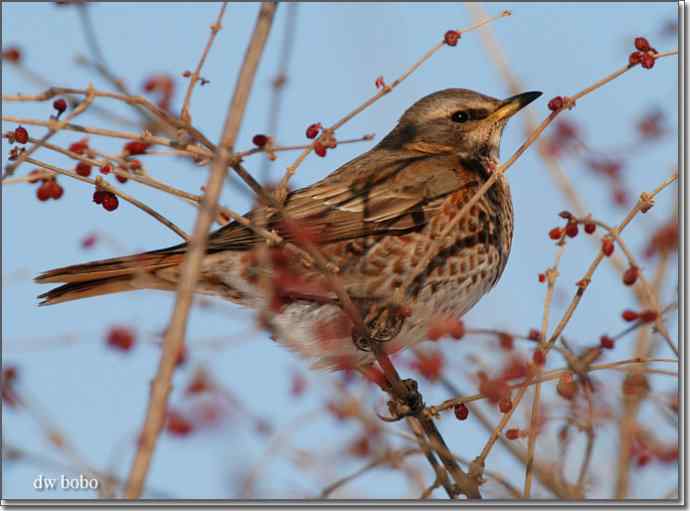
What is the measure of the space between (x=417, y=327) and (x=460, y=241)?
1.91 feet

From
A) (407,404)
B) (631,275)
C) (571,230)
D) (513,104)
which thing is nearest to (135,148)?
(571,230)

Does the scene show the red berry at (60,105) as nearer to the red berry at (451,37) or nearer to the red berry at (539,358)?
the red berry at (451,37)

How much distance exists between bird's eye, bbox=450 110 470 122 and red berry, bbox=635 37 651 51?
9.49 feet

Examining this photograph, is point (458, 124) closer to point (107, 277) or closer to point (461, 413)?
point (107, 277)

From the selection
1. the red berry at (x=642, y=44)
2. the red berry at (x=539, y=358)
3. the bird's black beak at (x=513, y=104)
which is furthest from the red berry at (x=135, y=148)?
the bird's black beak at (x=513, y=104)

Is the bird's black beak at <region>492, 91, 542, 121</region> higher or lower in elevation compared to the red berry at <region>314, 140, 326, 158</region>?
higher

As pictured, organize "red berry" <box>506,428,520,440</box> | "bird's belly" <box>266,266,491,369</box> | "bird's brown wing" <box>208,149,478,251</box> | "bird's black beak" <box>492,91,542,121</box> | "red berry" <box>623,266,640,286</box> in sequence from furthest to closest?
"bird's black beak" <box>492,91,542,121</box>
"bird's brown wing" <box>208,149,478,251</box>
"bird's belly" <box>266,266,491,369</box>
"red berry" <box>506,428,520,440</box>
"red berry" <box>623,266,640,286</box>

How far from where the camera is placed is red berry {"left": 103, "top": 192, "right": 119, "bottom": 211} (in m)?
3.95

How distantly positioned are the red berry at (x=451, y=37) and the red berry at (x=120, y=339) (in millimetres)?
1814

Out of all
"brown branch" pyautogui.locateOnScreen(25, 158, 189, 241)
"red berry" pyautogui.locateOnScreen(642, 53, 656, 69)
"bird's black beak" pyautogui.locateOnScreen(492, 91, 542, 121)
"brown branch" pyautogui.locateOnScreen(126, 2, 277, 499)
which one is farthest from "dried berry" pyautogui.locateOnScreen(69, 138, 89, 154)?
"bird's black beak" pyautogui.locateOnScreen(492, 91, 542, 121)

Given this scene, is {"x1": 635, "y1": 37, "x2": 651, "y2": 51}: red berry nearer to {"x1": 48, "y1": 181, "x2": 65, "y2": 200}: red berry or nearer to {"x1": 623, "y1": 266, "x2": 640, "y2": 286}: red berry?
{"x1": 623, "y1": 266, "x2": 640, "y2": 286}: red berry

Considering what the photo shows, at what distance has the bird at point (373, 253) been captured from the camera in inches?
206

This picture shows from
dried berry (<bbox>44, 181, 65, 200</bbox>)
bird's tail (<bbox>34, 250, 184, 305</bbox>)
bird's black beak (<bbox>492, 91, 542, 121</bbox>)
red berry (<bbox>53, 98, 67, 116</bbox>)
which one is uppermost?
bird's black beak (<bbox>492, 91, 542, 121</bbox>)

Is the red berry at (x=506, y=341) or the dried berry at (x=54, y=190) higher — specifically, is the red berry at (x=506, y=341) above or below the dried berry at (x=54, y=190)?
below
